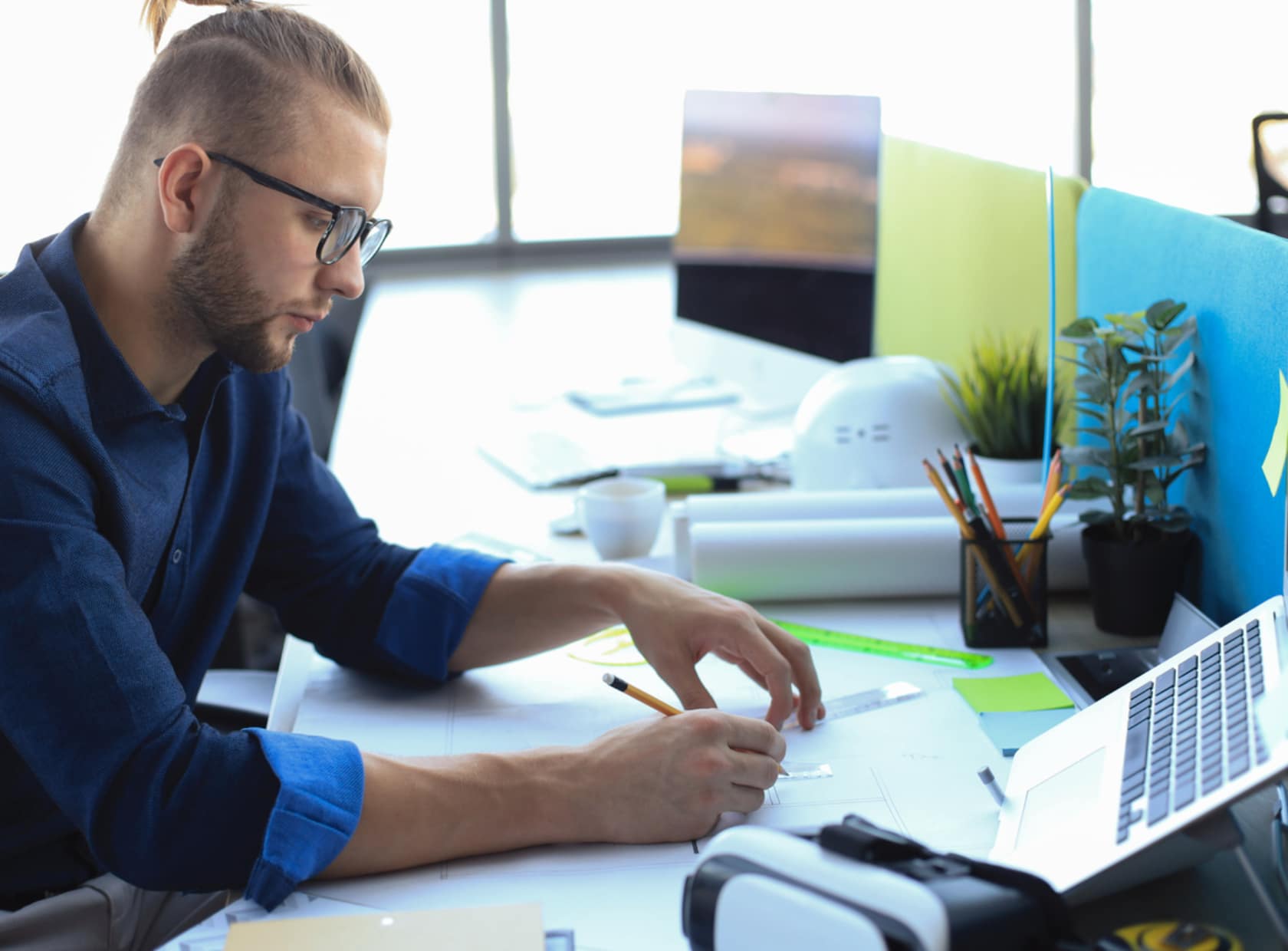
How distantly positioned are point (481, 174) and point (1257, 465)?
2.87 metres

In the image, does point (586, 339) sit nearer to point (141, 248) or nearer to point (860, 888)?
point (141, 248)

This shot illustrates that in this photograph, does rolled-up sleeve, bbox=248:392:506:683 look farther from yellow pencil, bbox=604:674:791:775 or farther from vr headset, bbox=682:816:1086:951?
vr headset, bbox=682:816:1086:951

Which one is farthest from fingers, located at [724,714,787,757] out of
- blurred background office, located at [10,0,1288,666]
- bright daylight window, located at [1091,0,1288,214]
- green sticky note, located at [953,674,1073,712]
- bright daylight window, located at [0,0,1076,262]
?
bright daylight window, located at [1091,0,1288,214]

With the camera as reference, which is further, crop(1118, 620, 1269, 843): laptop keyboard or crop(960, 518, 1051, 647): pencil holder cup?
crop(960, 518, 1051, 647): pencil holder cup

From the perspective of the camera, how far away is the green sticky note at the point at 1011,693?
1.01 meters

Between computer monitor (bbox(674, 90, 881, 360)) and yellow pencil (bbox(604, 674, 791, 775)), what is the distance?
101cm

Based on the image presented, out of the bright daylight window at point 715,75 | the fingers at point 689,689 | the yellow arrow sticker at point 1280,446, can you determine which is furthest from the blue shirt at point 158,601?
the bright daylight window at point 715,75

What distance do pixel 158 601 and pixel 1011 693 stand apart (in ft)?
2.28

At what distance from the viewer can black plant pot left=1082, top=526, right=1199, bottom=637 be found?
1113mm

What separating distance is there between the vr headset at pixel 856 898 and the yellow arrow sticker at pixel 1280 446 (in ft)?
1.54

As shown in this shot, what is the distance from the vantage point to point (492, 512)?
5.16 feet

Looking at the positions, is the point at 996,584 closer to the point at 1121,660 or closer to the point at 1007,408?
the point at 1121,660

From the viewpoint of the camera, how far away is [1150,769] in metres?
0.73

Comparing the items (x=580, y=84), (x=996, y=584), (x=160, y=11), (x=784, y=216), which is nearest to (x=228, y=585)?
(x=160, y=11)
